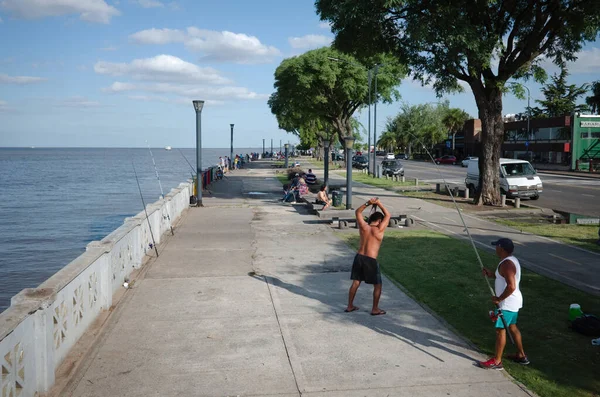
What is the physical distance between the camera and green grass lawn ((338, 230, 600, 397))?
5.77m

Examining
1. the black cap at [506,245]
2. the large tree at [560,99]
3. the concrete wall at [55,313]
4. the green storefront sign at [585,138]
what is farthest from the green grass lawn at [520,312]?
the large tree at [560,99]

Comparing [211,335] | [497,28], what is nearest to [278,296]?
[211,335]

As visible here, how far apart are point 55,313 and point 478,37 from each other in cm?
1716

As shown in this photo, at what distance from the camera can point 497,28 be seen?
71.2 ft

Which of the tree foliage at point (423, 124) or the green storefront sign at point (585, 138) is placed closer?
the green storefront sign at point (585, 138)

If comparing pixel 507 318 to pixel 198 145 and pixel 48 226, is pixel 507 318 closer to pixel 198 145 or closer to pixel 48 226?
pixel 198 145

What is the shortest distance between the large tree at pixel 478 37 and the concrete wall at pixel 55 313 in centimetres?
1371

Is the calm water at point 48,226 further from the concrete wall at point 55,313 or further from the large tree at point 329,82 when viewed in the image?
the large tree at point 329,82

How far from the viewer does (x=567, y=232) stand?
1530 cm

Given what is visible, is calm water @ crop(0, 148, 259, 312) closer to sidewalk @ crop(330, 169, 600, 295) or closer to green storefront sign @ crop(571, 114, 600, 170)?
sidewalk @ crop(330, 169, 600, 295)

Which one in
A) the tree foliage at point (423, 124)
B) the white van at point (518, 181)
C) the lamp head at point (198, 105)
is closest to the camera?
the lamp head at point (198, 105)

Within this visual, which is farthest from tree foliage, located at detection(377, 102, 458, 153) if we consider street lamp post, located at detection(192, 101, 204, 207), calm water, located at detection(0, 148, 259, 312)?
street lamp post, located at detection(192, 101, 204, 207)

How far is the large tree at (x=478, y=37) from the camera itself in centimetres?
→ 1923

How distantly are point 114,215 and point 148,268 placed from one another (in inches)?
671
